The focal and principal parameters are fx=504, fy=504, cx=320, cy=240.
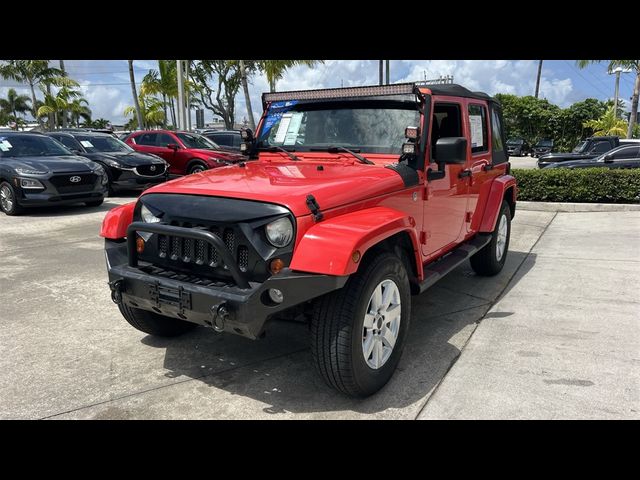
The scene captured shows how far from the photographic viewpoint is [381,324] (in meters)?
3.14

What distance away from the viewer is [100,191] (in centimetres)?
1034

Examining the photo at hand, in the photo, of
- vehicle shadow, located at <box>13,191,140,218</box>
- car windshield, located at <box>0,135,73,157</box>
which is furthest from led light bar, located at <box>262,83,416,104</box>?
car windshield, located at <box>0,135,73,157</box>

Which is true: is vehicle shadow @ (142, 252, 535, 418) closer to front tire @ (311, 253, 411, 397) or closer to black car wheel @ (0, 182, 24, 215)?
front tire @ (311, 253, 411, 397)

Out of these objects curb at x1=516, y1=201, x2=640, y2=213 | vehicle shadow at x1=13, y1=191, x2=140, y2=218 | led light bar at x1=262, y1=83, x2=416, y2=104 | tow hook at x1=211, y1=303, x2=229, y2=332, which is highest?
led light bar at x1=262, y1=83, x2=416, y2=104

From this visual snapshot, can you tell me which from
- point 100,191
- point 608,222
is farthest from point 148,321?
point 608,222

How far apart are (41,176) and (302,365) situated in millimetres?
8000

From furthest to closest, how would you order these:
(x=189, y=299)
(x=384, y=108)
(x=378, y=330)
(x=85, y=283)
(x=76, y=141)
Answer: (x=76, y=141) → (x=85, y=283) → (x=384, y=108) → (x=378, y=330) → (x=189, y=299)

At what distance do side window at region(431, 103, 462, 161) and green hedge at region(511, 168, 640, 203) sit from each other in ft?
23.2

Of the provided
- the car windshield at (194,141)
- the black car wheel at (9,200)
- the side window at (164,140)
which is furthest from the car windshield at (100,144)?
the black car wheel at (9,200)

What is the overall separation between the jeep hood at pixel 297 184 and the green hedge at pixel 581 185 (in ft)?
28.3

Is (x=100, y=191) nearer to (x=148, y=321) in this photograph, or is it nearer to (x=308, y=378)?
(x=148, y=321)

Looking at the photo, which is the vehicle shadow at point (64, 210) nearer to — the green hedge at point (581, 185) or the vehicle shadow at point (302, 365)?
the vehicle shadow at point (302, 365)

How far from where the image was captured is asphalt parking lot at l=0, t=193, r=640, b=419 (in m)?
3.09
